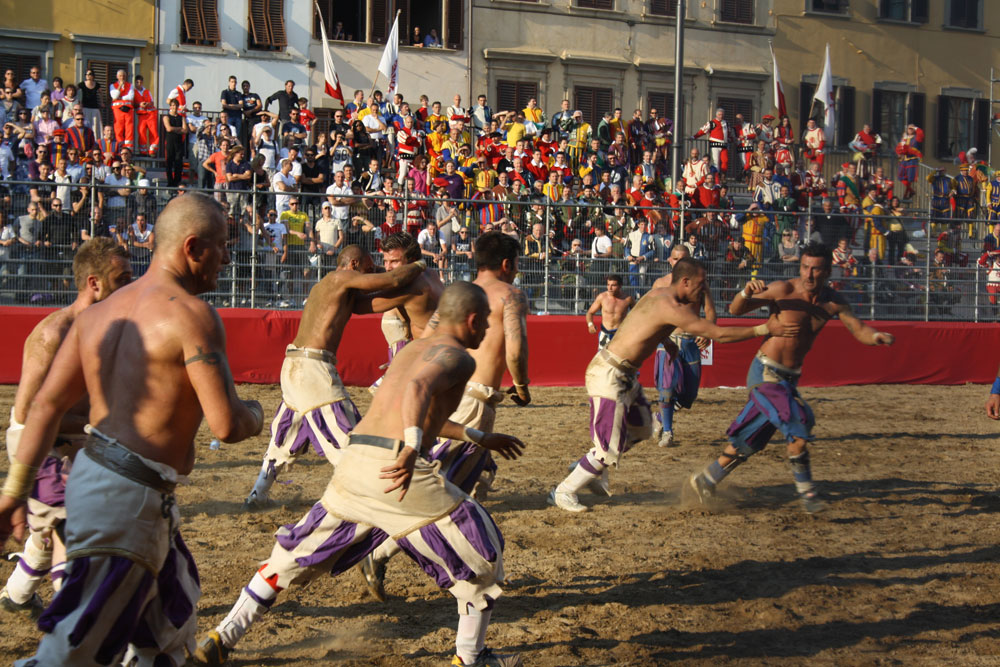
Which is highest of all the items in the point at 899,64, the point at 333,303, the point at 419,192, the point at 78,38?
the point at 899,64

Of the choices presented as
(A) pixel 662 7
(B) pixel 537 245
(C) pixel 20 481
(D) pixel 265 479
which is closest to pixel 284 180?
(B) pixel 537 245

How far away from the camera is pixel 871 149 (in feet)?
86.9

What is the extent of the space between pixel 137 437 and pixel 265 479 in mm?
4318

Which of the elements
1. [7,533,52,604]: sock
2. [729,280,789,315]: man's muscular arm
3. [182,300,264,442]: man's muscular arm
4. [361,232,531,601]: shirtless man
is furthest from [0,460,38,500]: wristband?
[729,280,789,315]: man's muscular arm

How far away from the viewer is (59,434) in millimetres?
4953

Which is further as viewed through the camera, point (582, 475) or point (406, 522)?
point (582, 475)

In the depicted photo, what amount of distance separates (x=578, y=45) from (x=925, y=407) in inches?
689

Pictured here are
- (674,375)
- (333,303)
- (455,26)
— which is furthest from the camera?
(455,26)

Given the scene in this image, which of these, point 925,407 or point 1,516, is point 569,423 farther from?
point 1,516

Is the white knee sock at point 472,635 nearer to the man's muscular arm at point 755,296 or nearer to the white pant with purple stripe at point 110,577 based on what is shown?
the white pant with purple stripe at point 110,577

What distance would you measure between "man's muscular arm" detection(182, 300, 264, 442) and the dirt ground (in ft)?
6.10

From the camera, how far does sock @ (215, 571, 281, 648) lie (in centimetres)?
448

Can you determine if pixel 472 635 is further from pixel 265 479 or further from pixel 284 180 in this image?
pixel 284 180

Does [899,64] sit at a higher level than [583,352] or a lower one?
higher
